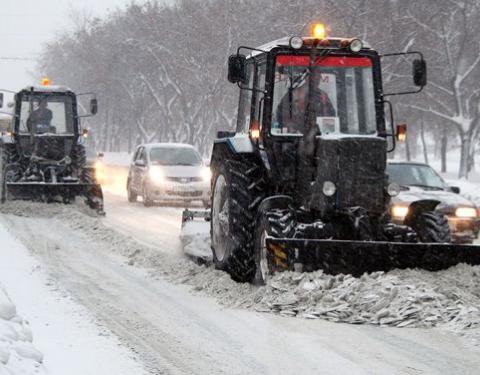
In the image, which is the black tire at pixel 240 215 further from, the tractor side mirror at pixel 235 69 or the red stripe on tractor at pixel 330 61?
the red stripe on tractor at pixel 330 61

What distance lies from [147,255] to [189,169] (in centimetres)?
931

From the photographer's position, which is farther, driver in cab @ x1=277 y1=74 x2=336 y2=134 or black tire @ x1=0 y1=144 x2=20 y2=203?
black tire @ x1=0 y1=144 x2=20 y2=203

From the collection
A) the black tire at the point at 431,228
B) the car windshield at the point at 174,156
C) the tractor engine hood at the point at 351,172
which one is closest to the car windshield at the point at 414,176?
the black tire at the point at 431,228

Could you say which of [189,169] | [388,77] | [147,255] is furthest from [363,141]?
[388,77]

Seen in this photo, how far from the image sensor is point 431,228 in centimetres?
875

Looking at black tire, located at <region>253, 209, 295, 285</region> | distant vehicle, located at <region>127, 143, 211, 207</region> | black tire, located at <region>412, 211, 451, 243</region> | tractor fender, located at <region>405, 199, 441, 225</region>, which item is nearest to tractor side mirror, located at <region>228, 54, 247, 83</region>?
black tire, located at <region>253, 209, 295, 285</region>

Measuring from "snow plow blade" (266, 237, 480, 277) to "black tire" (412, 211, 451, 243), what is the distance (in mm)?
1009

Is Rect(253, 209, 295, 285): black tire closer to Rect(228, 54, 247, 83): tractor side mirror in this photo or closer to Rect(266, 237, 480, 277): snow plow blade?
Rect(266, 237, 480, 277): snow plow blade

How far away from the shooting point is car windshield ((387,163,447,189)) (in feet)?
47.4

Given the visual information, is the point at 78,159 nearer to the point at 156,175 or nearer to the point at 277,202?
the point at 156,175

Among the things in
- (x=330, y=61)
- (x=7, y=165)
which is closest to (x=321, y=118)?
(x=330, y=61)

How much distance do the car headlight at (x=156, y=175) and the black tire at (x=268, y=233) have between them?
11803 mm

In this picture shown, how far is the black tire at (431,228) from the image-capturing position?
866cm

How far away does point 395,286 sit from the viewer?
7.20 m
